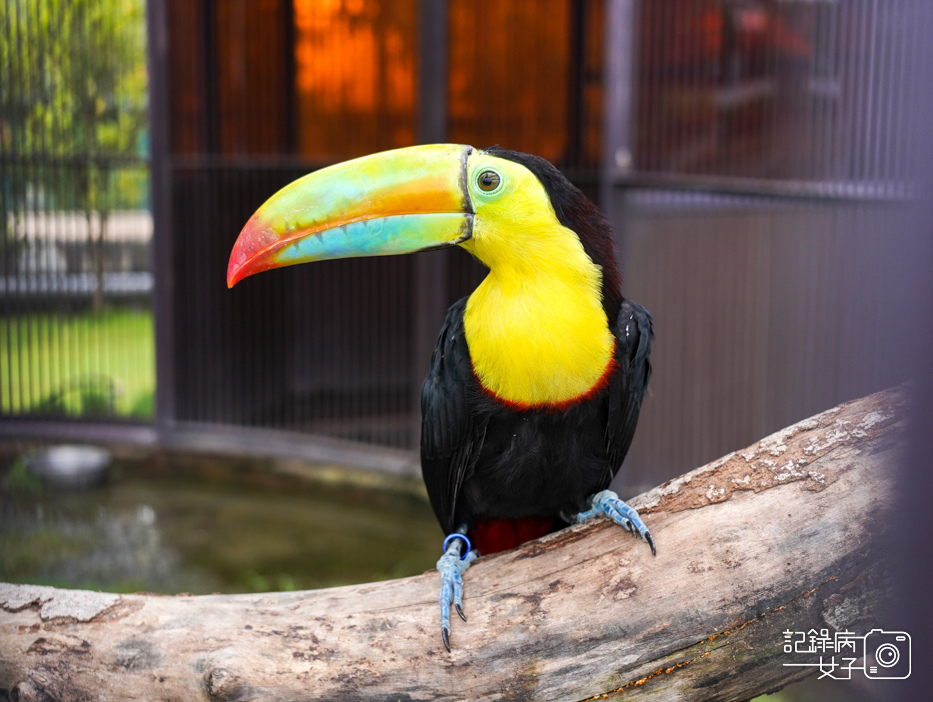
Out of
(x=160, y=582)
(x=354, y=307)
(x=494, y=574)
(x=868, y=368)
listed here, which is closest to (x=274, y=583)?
(x=160, y=582)

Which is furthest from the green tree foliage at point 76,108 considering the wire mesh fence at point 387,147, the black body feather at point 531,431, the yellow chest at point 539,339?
the yellow chest at point 539,339

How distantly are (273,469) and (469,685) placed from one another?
11.7 ft

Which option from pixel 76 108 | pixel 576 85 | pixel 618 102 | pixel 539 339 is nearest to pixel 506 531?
pixel 539 339

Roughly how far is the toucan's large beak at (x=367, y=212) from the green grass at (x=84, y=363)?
2693mm

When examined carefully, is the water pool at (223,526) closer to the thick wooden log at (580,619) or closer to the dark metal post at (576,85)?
the thick wooden log at (580,619)

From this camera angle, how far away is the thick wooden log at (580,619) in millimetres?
1498

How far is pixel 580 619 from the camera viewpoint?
1.54 meters

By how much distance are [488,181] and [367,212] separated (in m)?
0.24

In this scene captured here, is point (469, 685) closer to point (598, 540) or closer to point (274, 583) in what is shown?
point (598, 540)

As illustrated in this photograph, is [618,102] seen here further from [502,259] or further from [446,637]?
[446,637]

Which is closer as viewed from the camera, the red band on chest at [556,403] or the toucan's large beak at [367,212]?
the toucan's large beak at [367,212]

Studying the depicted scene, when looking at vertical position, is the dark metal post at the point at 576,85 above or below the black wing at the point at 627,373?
above
